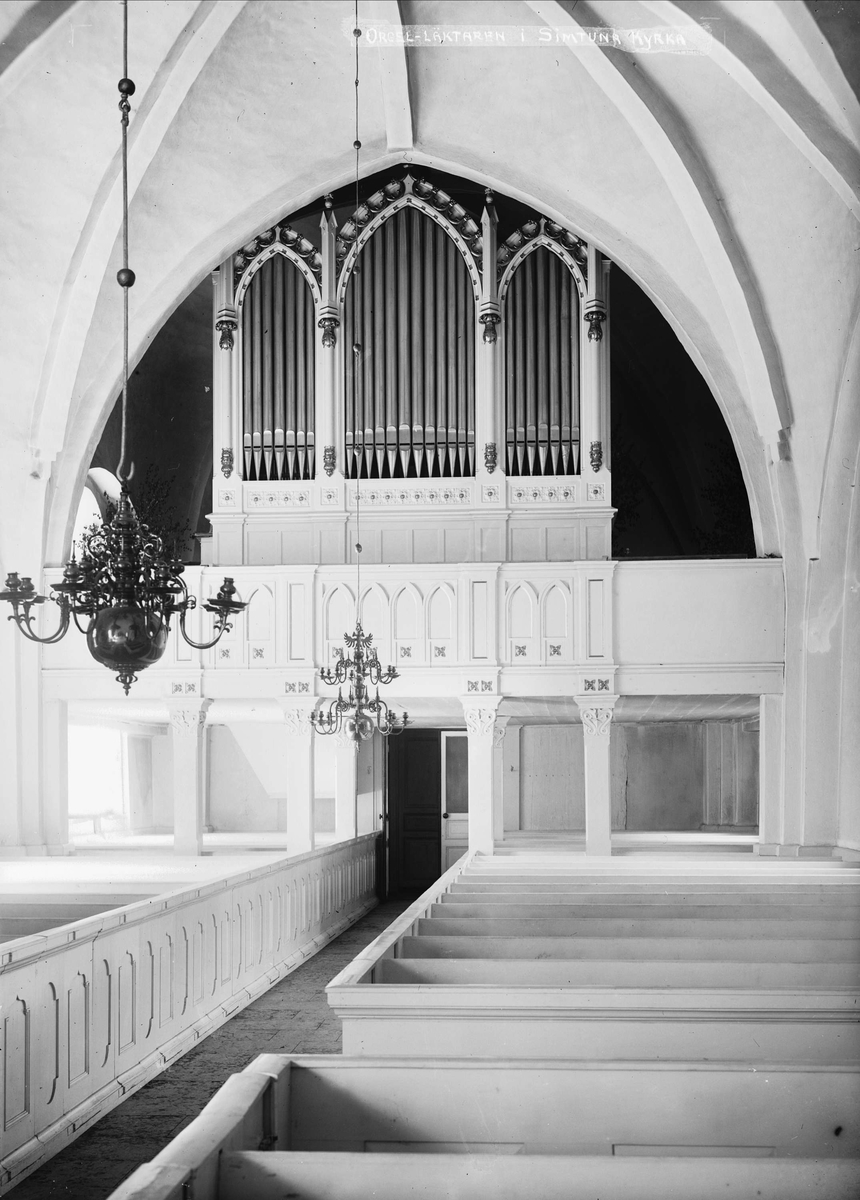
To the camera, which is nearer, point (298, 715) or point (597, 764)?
point (597, 764)

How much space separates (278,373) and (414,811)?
274 inches

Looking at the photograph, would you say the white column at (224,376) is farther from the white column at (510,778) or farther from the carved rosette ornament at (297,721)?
the white column at (510,778)

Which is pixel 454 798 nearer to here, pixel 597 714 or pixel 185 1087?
pixel 597 714

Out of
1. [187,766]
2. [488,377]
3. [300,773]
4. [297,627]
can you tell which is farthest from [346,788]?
[488,377]

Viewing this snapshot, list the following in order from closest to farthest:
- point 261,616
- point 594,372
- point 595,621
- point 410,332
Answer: point 595,621
point 261,616
point 594,372
point 410,332

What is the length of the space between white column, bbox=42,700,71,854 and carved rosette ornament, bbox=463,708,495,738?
4.66 metres

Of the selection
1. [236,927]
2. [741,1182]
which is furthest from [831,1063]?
[236,927]

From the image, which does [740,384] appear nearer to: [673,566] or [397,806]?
[673,566]

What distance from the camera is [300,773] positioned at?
45.3 feet

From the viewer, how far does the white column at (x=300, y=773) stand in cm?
1366

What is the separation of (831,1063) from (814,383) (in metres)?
10.4

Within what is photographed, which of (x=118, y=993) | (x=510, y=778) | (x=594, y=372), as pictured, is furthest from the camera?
(x=510, y=778)

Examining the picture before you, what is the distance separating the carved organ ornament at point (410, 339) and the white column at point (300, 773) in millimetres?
3009

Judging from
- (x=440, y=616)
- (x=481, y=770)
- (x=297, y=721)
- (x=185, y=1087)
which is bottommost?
(x=185, y=1087)
